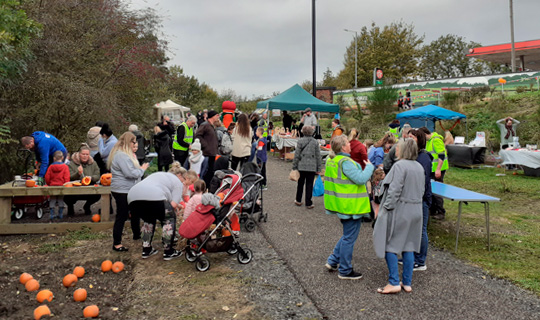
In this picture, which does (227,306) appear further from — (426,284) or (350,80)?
(350,80)

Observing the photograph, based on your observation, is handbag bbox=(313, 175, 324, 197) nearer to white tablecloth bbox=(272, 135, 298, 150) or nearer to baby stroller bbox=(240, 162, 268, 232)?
baby stroller bbox=(240, 162, 268, 232)

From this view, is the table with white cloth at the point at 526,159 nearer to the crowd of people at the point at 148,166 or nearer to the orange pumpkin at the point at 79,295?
the crowd of people at the point at 148,166

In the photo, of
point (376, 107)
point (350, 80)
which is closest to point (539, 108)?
point (376, 107)

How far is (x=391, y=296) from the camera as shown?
4.72m

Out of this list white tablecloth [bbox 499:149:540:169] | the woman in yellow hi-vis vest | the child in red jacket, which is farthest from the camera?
white tablecloth [bbox 499:149:540:169]

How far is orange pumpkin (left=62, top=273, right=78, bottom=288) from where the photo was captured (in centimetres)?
516

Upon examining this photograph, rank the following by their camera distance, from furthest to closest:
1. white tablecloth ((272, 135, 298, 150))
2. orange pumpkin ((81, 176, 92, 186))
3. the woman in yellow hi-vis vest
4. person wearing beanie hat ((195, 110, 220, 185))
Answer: white tablecloth ((272, 135, 298, 150))
person wearing beanie hat ((195, 110, 220, 185))
orange pumpkin ((81, 176, 92, 186))
the woman in yellow hi-vis vest

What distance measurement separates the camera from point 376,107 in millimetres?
27109

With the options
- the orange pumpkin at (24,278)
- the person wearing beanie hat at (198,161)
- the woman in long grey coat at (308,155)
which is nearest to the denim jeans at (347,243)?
the woman in long grey coat at (308,155)

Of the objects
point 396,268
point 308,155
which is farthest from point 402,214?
point 308,155

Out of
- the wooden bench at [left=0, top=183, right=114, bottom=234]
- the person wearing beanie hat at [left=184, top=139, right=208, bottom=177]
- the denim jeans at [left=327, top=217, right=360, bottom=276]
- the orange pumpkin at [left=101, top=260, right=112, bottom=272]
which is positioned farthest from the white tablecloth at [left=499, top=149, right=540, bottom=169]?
the orange pumpkin at [left=101, top=260, right=112, bottom=272]

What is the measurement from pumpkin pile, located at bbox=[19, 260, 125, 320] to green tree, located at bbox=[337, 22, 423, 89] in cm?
4408

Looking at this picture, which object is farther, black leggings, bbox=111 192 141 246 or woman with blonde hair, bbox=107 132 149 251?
black leggings, bbox=111 192 141 246

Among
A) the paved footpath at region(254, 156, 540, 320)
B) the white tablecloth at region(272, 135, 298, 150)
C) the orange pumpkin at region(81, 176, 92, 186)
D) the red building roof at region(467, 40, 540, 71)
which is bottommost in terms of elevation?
the paved footpath at region(254, 156, 540, 320)
